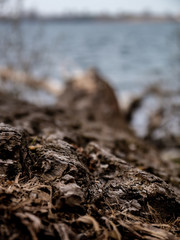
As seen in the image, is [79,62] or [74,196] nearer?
[74,196]

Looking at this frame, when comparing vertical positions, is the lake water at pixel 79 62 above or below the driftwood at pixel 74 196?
above

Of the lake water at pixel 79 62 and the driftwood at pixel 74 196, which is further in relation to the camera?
the lake water at pixel 79 62

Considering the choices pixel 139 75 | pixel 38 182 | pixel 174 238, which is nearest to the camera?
pixel 174 238

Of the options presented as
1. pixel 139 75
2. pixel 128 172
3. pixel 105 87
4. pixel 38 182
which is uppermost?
pixel 139 75

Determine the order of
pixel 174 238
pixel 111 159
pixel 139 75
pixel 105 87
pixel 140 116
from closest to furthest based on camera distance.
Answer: pixel 174 238 < pixel 111 159 < pixel 105 87 < pixel 140 116 < pixel 139 75

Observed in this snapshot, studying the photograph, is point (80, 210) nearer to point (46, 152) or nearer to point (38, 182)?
point (38, 182)

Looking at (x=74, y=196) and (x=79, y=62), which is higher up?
(x=79, y=62)

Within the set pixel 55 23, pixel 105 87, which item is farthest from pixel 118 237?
pixel 55 23

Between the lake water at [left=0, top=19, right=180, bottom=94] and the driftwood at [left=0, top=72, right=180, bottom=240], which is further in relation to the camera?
the lake water at [left=0, top=19, right=180, bottom=94]

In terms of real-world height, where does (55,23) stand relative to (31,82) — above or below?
above

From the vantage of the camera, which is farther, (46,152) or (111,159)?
(111,159)

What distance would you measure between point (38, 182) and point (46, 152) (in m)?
0.20

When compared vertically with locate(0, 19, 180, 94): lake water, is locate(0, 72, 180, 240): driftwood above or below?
below

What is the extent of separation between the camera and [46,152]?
1.23m
